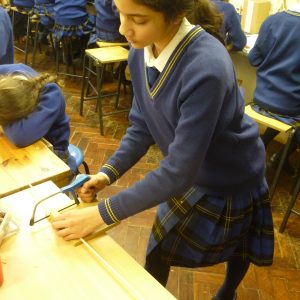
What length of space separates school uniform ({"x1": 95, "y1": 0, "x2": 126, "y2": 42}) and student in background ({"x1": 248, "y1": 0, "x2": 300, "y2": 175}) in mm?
1701

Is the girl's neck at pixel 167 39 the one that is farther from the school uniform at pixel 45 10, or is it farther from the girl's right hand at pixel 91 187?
the school uniform at pixel 45 10

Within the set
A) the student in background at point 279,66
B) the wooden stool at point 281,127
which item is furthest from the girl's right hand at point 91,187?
the student in background at point 279,66

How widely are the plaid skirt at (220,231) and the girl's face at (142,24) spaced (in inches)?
23.5

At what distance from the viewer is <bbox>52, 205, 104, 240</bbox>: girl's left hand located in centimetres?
100

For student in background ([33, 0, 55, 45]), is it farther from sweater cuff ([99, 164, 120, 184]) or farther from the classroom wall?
sweater cuff ([99, 164, 120, 184])

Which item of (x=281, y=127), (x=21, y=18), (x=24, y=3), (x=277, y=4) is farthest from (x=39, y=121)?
(x=21, y=18)

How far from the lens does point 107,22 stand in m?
3.81

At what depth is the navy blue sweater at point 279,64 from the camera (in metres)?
2.39

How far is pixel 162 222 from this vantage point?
1.33m

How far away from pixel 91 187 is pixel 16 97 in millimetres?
750

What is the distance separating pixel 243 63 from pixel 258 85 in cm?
106

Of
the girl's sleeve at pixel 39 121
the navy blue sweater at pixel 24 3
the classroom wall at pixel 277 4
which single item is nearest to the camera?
the girl's sleeve at pixel 39 121

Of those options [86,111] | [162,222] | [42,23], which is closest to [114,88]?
[86,111]

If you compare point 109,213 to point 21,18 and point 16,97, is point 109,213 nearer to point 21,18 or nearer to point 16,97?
point 16,97
